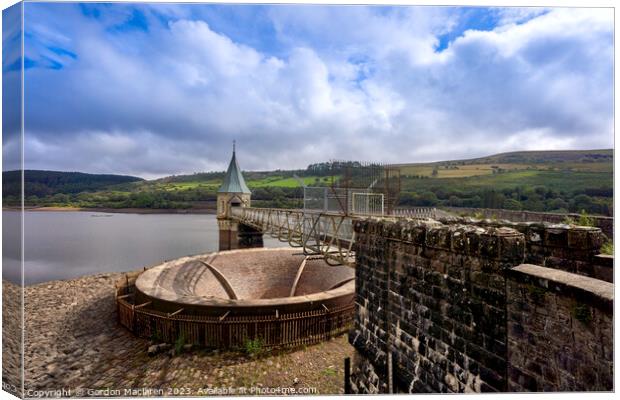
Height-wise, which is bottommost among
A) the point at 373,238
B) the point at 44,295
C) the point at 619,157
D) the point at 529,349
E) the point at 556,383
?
the point at 44,295

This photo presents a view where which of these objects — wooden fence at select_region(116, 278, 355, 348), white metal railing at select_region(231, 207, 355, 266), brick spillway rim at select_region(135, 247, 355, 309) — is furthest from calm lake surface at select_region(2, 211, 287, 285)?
white metal railing at select_region(231, 207, 355, 266)

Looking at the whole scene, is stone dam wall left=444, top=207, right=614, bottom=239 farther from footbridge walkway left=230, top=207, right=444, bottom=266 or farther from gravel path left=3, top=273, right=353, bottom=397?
gravel path left=3, top=273, right=353, bottom=397

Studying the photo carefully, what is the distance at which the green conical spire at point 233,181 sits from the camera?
24.2m

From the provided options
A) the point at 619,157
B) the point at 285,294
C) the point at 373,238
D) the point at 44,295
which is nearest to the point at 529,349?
the point at 373,238

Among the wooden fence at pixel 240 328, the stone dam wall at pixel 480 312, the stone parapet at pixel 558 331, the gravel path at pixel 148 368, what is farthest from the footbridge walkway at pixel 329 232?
the stone parapet at pixel 558 331

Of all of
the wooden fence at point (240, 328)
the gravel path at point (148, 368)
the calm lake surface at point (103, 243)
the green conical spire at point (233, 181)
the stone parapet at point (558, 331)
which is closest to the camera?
the stone parapet at point (558, 331)

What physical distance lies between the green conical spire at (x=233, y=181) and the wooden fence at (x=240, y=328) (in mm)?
17513

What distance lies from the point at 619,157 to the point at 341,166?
394 centimetres

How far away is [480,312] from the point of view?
8.13 ft

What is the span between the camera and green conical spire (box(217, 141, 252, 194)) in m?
24.2

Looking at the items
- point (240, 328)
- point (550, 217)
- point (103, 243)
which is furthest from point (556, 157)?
point (103, 243)

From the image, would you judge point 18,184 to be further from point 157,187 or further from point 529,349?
point 157,187

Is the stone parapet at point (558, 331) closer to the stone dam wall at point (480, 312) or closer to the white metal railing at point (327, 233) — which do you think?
the stone dam wall at point (480, 312)

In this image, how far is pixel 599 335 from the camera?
1866 millimetres
